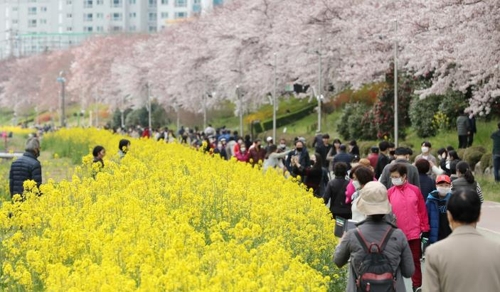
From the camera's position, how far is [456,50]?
32.2 metres

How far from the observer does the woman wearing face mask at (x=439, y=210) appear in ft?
45.1

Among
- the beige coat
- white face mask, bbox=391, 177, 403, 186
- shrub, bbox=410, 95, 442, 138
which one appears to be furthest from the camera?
shrub, bbox=410, 95, 442, 138

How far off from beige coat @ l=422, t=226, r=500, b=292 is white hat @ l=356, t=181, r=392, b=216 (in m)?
1.33

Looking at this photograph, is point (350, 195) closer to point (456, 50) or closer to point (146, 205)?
point (146, 205)

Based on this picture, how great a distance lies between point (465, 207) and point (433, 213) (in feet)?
21.1

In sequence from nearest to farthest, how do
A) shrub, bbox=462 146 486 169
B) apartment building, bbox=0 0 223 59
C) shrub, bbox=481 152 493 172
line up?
shrub, bbox=481 152 493 172
shrub, bbox=462 146 486 169
apartment building, bbox=0 0 223 59

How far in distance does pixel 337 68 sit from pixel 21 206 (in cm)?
3819

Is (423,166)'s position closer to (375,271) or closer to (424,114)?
(375,271)

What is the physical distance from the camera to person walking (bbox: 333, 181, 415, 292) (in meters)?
8.80

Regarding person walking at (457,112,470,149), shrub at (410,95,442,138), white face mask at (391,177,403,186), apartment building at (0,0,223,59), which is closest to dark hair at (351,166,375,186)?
white face mask at (391,177,403,186)

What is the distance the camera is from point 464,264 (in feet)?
24.2

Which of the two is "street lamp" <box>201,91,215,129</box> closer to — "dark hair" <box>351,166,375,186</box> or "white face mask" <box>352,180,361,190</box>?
"white face mask" <box>352,180,361,190</box>

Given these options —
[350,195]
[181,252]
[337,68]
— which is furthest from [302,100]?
[181,252]

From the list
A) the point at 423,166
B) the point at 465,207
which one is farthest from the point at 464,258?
the point at 423,166
